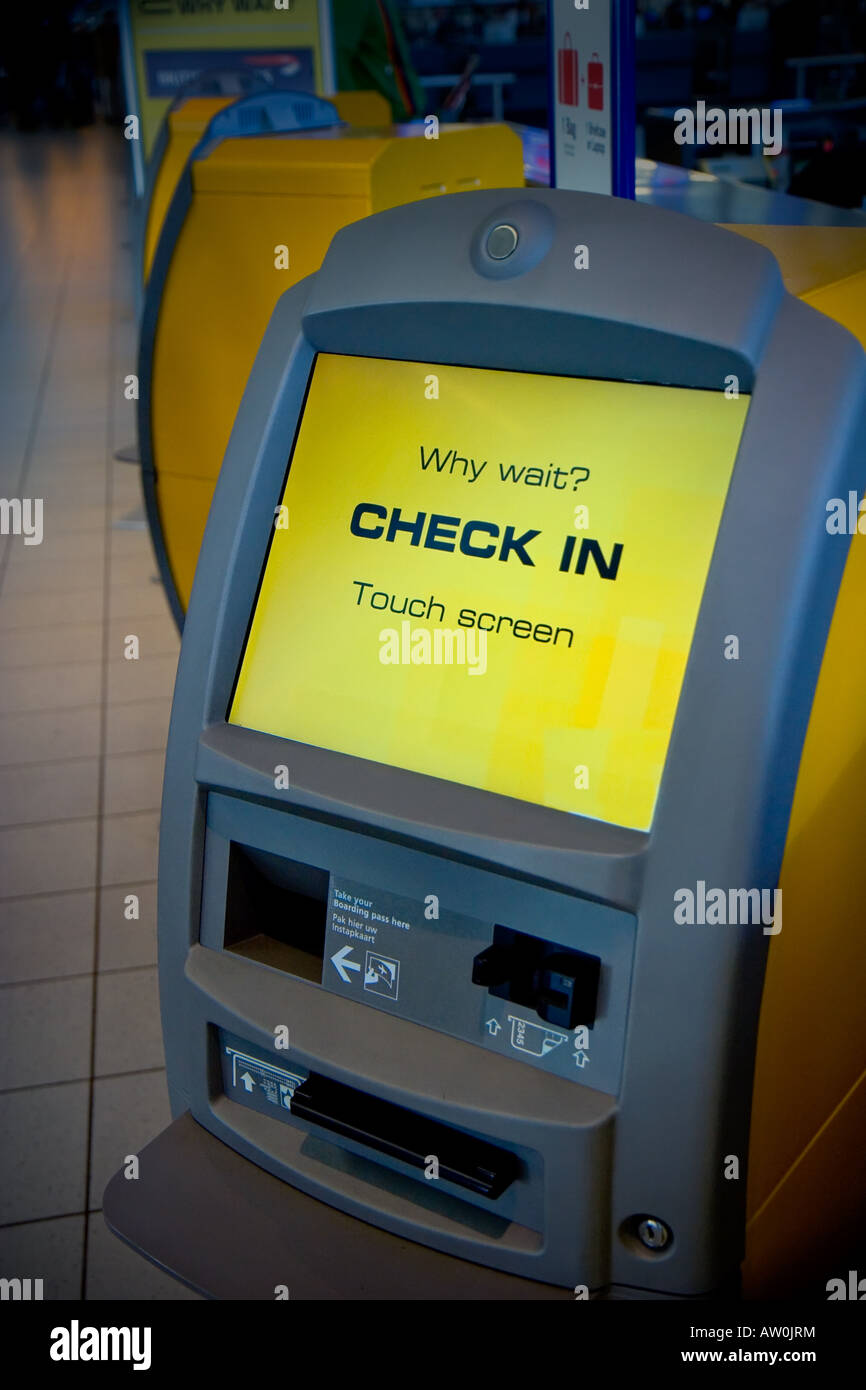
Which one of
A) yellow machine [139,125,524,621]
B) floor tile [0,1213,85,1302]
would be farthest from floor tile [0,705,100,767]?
floor tile [0,1213,85,1302]

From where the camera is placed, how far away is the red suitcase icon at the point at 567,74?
138 centimetres

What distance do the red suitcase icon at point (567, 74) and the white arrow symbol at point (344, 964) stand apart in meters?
0.97

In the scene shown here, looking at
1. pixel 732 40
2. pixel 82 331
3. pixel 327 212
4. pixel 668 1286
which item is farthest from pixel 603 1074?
pixel 732 40

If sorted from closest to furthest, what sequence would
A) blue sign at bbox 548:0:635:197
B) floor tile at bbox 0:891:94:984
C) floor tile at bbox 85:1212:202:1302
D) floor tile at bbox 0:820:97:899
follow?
blue sign at bbox 548:0:635:197, floor tile at bbox 85:1212:202:1302, floor tile at bbox 0:891:94:984, floor tile at bbox 0:820:97:899

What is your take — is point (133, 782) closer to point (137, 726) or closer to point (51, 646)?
point (137, 726)

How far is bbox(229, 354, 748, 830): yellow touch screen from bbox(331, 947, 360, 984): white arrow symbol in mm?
168

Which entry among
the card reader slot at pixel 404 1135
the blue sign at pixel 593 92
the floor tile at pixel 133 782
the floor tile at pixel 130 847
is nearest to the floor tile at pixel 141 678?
the floor tile at pixel 133 782

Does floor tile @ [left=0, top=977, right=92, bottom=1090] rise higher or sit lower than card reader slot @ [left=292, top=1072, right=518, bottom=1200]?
lower

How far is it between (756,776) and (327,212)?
5.43ft

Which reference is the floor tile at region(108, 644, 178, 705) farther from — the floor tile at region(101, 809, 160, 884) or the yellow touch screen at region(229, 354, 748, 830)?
the yellow touch screen at region(229, 354, 748, 830)

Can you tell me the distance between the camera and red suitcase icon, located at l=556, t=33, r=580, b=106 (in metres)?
1.38

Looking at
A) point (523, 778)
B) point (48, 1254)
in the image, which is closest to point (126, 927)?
point (48, 1254)
